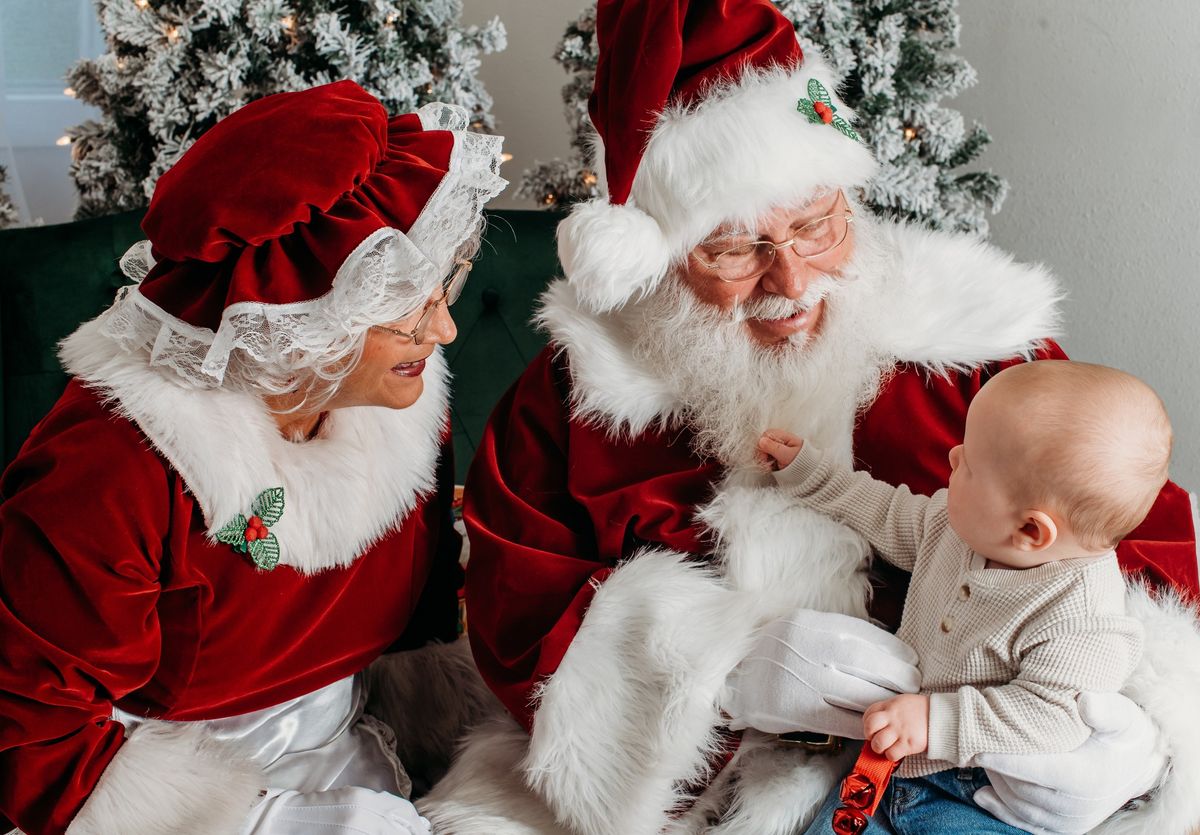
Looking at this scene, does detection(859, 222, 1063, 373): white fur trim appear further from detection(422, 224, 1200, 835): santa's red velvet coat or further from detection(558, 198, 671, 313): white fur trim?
detection(558, 198, 671, 313): white fur trim

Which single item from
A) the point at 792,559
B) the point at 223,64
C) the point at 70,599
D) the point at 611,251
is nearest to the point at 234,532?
the point at 70,599

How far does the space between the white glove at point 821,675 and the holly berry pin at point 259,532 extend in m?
0.68

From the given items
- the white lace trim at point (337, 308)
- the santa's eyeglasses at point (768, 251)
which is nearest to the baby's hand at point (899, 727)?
the santa's eyeglasses at point (768, 251)

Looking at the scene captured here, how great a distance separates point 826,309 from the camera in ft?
5.61

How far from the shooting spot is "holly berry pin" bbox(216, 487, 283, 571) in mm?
1465

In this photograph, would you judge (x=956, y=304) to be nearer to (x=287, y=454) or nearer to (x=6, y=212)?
(x=287, y=454)

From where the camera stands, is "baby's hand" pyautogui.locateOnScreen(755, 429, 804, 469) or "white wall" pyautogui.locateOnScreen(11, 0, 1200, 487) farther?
"white wall" pyautogui.locateOnScreen(11, 0, 1200, 487)

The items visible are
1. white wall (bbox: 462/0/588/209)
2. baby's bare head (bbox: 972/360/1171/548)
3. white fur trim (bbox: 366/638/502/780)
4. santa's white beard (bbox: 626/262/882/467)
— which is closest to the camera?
baby's bare head (bbox: 972/360/1171/548)

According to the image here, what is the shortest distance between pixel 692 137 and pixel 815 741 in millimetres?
908

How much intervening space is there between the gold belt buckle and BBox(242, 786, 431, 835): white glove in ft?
1.92

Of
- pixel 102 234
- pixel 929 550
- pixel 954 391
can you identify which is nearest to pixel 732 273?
pixel 954 391

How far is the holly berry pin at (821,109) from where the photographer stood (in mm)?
1653

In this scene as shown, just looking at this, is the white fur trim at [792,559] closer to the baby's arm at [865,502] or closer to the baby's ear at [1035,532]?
the baby's arm at [865,502]

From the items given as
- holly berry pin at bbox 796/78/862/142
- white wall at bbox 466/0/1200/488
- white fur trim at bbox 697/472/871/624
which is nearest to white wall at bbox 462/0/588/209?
white wall at bbox 466/0/1200/488
